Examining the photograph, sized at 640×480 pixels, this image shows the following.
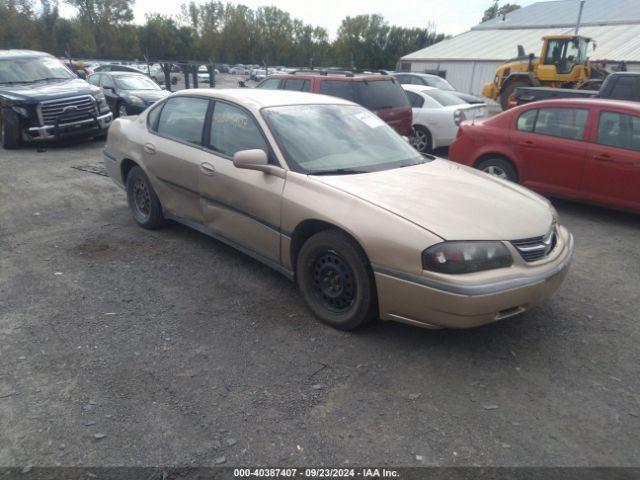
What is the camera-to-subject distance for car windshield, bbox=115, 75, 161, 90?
13016mm

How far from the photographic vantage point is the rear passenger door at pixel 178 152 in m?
4.46

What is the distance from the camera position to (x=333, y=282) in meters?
3.46

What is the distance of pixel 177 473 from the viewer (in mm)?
2273

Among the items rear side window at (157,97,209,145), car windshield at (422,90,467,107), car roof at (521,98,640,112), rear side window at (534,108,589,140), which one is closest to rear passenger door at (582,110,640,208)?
car roof at (521,98,640,112)

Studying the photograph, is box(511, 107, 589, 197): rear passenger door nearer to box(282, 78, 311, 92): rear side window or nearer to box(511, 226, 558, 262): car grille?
box(511, 226, 558, 262): car grille

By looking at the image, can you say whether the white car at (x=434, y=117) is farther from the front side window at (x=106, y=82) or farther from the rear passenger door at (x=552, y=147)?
the front side window at (x=106, y=82)

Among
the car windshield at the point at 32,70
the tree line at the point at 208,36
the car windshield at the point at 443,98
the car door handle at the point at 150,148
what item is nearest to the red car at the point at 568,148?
the car windshield at the point at 443,98

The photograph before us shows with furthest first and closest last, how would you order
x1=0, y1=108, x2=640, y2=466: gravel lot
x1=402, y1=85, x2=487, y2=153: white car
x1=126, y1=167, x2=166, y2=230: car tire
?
x1=402, y1=85, x2=487, y2=153: white car
x1=126, y1=167, x2=166, y2=230: car tire
x1=0, y1=108, x2=640, y2=466: gravel lot

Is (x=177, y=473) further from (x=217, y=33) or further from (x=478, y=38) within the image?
(x=217, y=33)

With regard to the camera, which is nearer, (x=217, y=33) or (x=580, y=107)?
(x=580, y=107)

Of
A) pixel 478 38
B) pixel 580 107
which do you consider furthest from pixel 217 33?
pixel 580 107

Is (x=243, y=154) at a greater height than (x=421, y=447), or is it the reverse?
(x=243, y=154)

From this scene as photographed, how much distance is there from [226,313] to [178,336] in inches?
17.1

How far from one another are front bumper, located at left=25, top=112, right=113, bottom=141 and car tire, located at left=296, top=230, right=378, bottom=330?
826 cm
